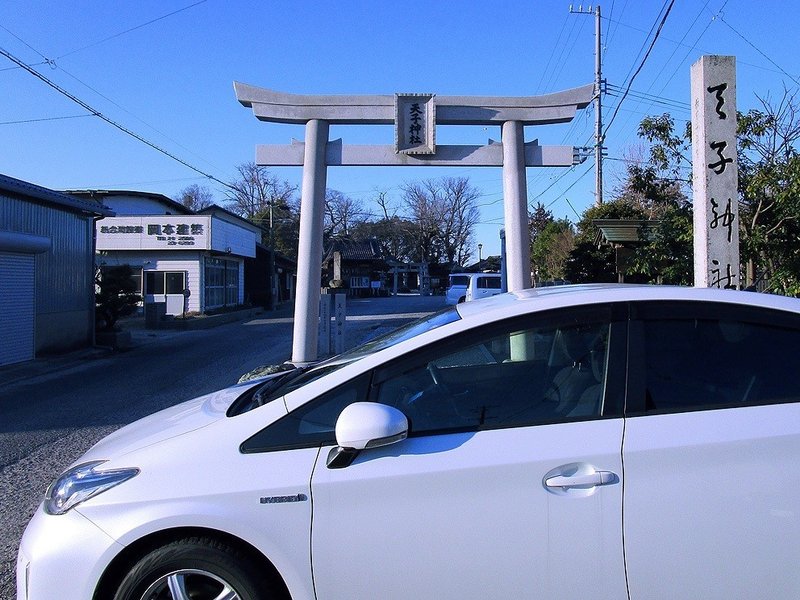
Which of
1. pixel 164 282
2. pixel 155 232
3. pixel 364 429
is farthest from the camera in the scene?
pixel 164 282

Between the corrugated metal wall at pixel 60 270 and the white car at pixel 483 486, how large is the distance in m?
12.7

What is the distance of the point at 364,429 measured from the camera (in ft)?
8.43

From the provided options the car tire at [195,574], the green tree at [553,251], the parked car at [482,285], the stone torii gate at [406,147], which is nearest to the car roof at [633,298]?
the car tire at [195,574]

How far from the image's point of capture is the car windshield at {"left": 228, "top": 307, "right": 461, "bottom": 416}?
3064mm

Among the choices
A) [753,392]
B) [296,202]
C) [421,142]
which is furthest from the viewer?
[296,202]

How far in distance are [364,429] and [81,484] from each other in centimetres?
129

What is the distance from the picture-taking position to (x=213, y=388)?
1049 centimetres

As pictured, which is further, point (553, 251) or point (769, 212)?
point (553, 251)

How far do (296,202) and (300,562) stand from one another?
61.3m

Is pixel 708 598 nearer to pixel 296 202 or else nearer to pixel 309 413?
pixel 309 413

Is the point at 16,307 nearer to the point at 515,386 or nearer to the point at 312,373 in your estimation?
the point at 312,373

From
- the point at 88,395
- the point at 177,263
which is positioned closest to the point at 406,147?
the point at 88,395

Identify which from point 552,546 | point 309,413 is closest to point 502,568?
point 552,546

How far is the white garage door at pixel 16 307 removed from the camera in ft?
43.6
